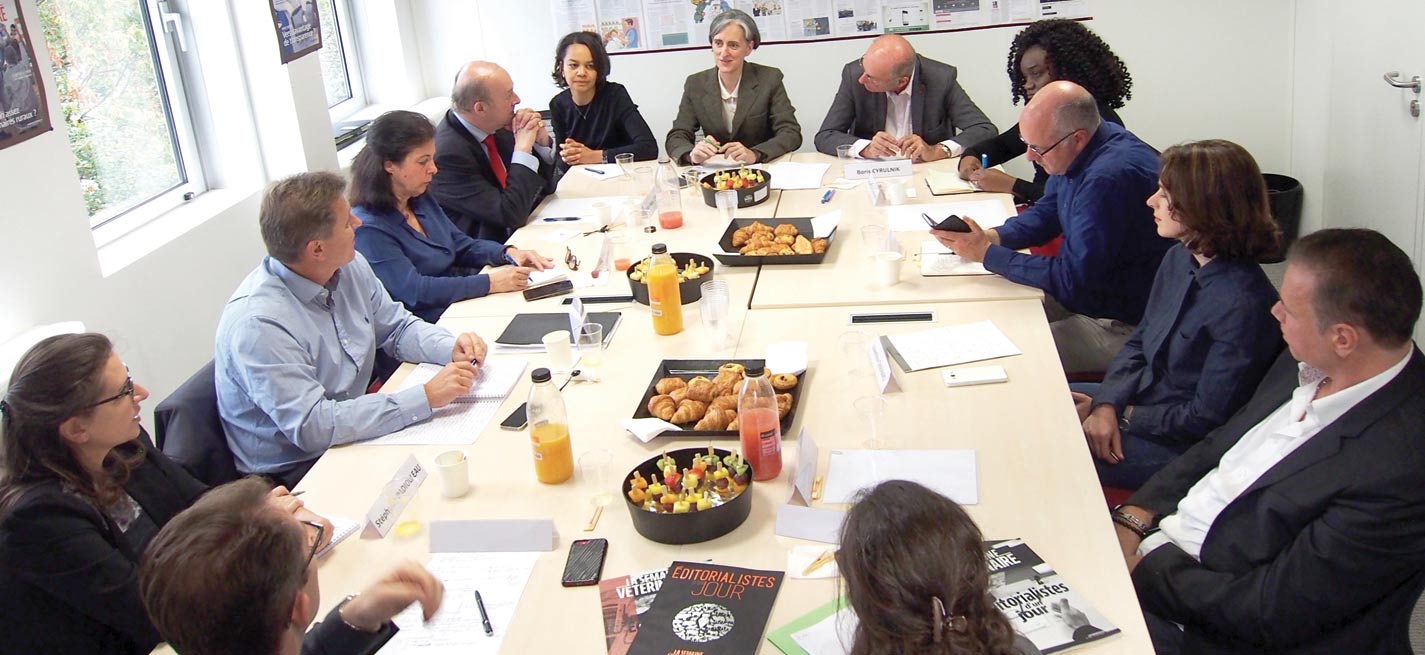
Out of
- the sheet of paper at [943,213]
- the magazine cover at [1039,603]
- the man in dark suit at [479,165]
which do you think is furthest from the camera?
the man in dark suit at [479,165]

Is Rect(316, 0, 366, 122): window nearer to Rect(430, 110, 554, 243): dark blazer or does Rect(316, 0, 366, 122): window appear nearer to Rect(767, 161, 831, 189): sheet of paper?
Rect(430, 110, 554, 243): dark blazer

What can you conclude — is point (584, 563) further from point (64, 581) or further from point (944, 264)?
point (944, 264)

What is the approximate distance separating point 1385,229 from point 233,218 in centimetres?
470

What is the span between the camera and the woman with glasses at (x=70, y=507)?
191cm

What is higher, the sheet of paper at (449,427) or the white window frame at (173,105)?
the white window frame at (173,105)

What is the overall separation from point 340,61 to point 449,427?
14.1 feet

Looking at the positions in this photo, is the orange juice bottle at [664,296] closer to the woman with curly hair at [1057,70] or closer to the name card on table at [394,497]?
the name card on table at [394,497]

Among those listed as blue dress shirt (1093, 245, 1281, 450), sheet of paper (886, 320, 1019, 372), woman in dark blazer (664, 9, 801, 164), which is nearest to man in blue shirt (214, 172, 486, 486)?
sheet of paper (886, 320, 1019, 372)

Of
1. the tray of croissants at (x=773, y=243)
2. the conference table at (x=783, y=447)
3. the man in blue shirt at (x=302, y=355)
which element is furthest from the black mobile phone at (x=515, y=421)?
the tray of croissants at (x=773, y=243)

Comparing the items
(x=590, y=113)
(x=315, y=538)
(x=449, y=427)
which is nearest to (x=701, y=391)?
(x=449, y=427)

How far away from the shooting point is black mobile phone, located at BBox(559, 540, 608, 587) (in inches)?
75.3

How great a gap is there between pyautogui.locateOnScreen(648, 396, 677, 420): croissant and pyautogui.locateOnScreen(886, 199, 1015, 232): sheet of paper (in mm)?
1555

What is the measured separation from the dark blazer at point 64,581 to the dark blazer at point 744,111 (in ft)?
11.4

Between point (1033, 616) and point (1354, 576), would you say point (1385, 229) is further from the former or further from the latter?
point (1033, 616)
